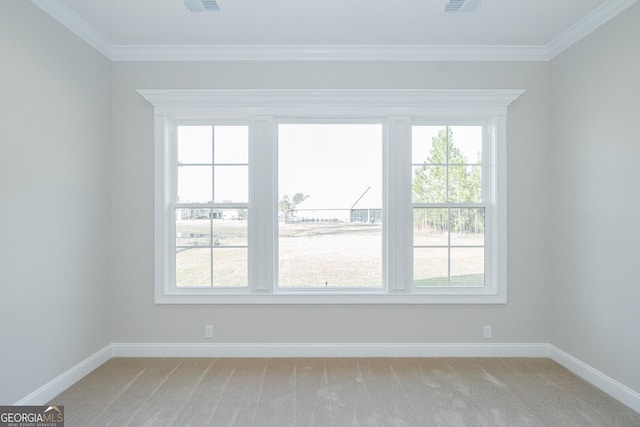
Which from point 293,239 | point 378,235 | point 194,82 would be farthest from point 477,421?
point 194,82

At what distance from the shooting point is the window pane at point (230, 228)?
3537 mm

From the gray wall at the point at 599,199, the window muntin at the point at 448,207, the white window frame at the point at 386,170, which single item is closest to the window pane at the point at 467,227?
the window muntin at the point at 448,207

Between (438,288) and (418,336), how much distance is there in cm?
50

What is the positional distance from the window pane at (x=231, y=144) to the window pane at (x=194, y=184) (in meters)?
0.19

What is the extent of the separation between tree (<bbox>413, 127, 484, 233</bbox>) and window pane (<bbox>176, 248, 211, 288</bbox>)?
2146mm

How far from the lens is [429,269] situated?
353cm

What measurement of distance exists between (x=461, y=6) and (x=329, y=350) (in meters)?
3.11

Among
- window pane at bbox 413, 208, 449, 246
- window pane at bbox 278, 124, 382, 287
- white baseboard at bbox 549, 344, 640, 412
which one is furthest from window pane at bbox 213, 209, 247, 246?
white baseboard at bbox 549, 344, 640, 412

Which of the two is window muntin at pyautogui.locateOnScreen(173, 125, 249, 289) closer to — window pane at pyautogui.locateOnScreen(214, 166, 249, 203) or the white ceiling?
window pane at pyautogui.locateOnScreen(214, 166, 249, 203)

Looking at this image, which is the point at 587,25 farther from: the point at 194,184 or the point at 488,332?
the point at 194,184

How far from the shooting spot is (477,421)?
241 cm

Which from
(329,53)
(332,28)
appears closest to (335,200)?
(329,53)

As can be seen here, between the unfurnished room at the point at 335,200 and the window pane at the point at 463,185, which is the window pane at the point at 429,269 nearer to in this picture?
the unfurnished room at the point at 335,200

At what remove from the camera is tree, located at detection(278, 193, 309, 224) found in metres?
3.55
